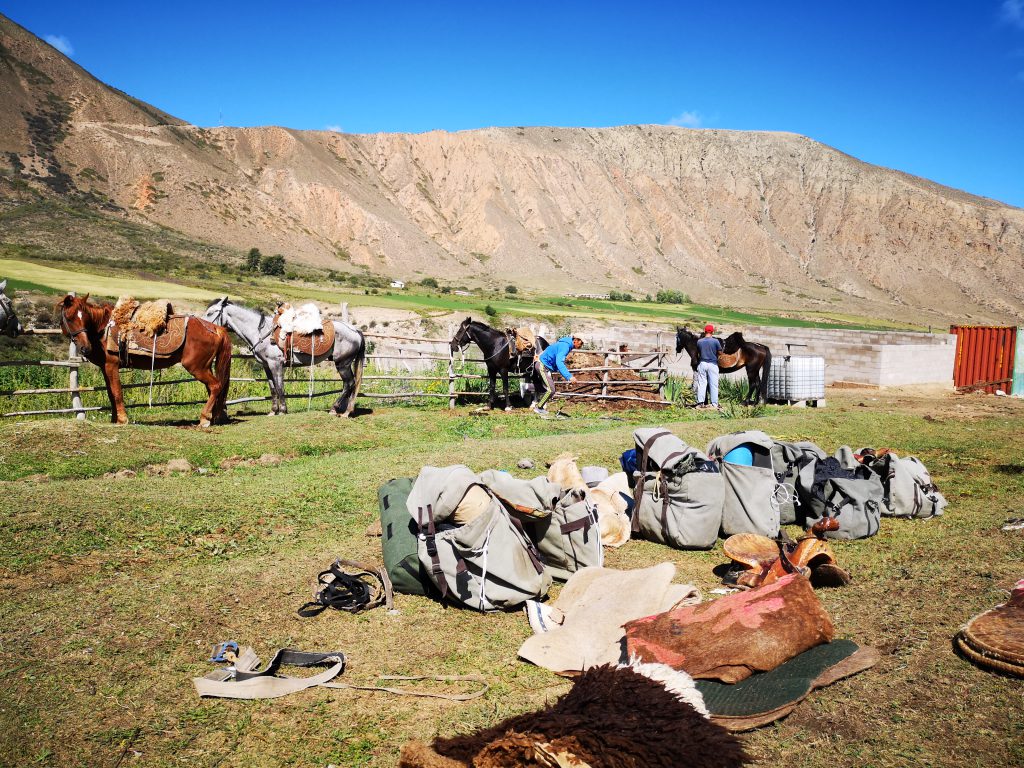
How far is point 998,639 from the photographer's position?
3977mm

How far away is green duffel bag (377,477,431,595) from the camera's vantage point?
541cm

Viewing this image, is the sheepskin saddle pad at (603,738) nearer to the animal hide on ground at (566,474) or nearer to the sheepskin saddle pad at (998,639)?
the sheepskin saddle pad at (998,639)

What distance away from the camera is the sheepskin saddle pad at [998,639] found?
3785mm

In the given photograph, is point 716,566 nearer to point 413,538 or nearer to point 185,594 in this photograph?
point 413,538

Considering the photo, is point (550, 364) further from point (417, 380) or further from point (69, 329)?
point (69, 329)

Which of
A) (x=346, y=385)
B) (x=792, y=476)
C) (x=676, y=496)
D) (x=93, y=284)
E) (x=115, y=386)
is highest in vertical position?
(x=93, y=284)

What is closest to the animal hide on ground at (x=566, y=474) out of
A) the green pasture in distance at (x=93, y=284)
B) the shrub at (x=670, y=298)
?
the green pasture in distance at (x=93, y=284)

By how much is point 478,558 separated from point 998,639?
3.12 meters

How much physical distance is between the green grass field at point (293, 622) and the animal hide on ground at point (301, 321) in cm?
436

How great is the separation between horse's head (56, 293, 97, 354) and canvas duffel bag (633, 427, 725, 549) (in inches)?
353

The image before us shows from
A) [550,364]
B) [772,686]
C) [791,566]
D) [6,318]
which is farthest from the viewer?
[550,364]

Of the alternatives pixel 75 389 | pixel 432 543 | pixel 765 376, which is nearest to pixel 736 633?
pixel 432 543

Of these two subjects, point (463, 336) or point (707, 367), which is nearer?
point (463, 336)

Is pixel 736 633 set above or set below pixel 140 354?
below
